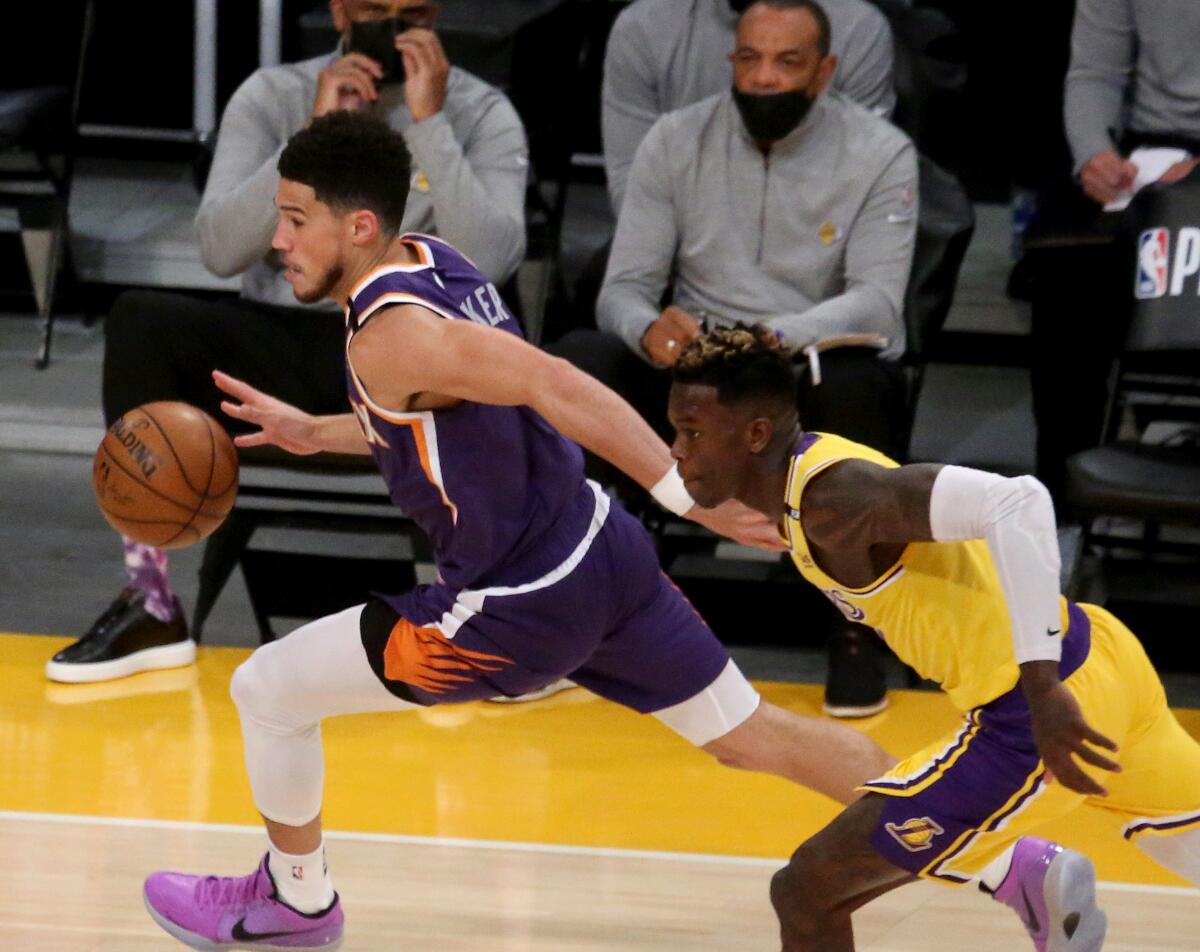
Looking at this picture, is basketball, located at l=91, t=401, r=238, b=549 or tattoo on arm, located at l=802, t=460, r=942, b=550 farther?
basketball, located at l=91, t=401, r=238, b=549

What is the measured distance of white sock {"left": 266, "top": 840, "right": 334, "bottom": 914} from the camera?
334cm

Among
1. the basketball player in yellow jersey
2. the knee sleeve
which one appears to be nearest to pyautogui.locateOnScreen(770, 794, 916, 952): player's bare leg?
Result: the basketball player in yellow jersey

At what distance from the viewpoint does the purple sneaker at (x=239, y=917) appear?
11.0 ft

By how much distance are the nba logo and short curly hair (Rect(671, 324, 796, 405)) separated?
234cm

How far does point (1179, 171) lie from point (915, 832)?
2.94 m

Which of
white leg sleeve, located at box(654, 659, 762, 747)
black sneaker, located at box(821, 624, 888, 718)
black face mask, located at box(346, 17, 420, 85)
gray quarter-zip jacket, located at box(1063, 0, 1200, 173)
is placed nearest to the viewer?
white leg sleeve, located at box(654, 659, 762, 747)

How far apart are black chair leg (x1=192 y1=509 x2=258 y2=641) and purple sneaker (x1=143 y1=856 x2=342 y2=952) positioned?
5.16ft

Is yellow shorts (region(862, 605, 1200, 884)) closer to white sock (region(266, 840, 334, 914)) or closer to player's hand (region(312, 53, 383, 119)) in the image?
white sock (region(266, 840, 334, 914))

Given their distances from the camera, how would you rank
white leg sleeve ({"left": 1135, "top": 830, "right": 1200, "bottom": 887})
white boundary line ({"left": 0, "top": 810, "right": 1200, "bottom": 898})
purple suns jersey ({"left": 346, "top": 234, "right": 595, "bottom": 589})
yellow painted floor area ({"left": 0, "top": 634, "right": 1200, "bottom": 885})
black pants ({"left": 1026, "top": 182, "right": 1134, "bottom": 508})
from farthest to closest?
1. black pants ({"left": 1026, "top": 182, "right": 1134, "bottom": 508})
2. yellow painted floor area ({"left": 0, "top": 634, "right": 1200, "bottom": 885})
3. white boundary line ({"left": 0, "top": 810, "right": 1200, "bottom": 898})
4. purple suns jersey ({"left": 346, "top": 234, "right": 595, "bottom": 589})
5. white leg sleeve ({"left": 1135, "top": 830, "right": 1200, "bottom": 887})

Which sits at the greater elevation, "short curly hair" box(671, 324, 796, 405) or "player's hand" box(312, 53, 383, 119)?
"short curly hair" box(671, 324, 796, 405)

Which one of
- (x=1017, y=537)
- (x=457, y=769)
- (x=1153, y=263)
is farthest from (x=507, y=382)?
(x=1153, y=263)

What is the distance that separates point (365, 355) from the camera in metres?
3.04

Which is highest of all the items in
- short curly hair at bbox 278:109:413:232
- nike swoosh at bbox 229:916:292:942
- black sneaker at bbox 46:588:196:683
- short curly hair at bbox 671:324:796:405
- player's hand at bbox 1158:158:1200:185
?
short curly hair at bbox 278:109:413:232

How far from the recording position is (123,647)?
4.68 metres
